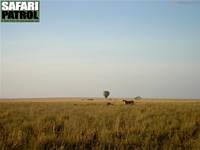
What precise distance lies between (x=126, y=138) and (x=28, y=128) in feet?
10.6

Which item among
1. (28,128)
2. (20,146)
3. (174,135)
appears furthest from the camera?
(28,128)

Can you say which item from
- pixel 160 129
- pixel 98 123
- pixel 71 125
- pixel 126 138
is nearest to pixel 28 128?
pixel 71 125

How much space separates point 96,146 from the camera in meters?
8.20

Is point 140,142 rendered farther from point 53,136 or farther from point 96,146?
point 53,136

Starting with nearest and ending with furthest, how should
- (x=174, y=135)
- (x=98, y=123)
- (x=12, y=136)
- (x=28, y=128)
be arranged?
(x=12, y=136) → (x=174, y=135) → (x=28, y=128) → (x=98, y=123)

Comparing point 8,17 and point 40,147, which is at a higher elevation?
point 8,17

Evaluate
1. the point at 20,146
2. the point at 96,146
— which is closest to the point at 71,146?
the point at 96,146

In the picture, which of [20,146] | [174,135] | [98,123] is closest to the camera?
[20,146]

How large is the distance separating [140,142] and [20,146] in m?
2.99

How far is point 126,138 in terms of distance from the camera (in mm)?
8875

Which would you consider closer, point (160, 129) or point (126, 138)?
point (126, 138)

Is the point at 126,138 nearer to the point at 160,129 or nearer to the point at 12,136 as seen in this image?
the point at 160,129

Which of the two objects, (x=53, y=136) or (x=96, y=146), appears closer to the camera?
(x=96, y=146)

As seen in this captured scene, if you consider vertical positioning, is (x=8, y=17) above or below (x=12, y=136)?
above
